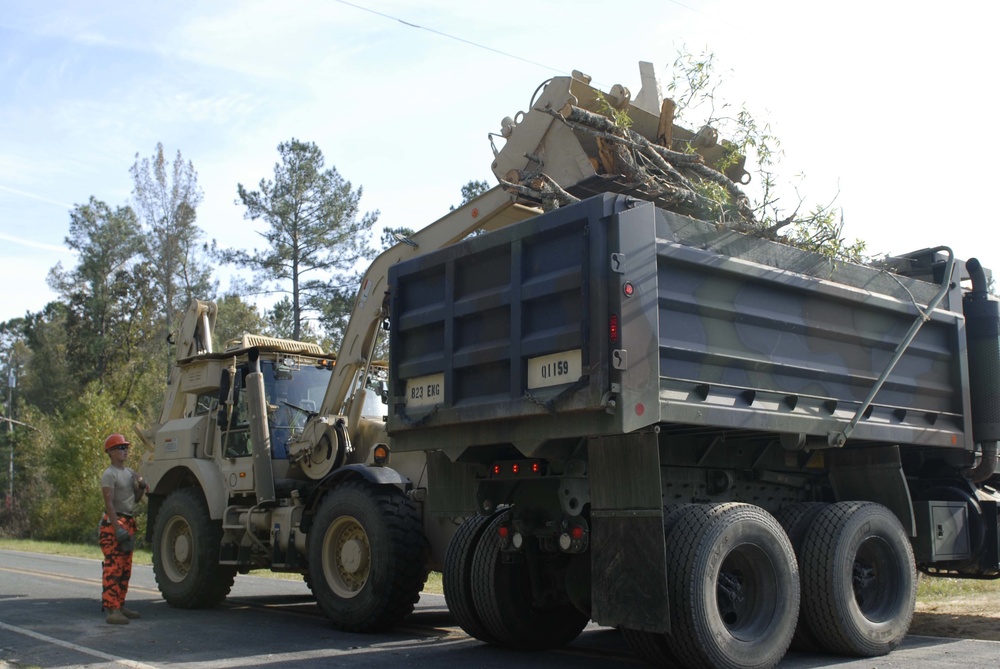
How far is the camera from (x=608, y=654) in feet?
23.9

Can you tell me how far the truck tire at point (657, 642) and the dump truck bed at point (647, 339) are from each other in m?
0.58

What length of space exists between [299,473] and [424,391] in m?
3.48

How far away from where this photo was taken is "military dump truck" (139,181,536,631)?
27.2 feet

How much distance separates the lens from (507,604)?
7188 millimetres

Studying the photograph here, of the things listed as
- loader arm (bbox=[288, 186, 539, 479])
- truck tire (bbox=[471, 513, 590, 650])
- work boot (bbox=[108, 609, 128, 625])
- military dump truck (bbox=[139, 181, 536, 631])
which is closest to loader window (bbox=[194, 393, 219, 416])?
military dump truck (bbox=[139, 181, 536, 631])

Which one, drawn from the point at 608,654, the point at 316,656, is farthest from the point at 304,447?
A: the point at 608,654

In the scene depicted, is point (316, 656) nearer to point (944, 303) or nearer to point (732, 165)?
point (732, 165)

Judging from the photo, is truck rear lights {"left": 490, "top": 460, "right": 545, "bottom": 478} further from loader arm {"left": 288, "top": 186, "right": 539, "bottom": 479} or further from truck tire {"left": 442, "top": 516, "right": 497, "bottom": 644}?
loader arm {"left": 288, "top": 186, "right": 539, "bottom": 479}

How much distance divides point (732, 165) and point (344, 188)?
3215cm

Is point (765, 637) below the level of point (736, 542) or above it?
below

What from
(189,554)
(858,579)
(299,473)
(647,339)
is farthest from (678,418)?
(189,554)

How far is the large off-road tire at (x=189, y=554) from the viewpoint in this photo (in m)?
10.4

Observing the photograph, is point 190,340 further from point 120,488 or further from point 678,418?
point 678,418

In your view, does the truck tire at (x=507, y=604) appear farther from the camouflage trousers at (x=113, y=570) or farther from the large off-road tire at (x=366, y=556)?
the camouflage trousers at (x=113, y=570)
